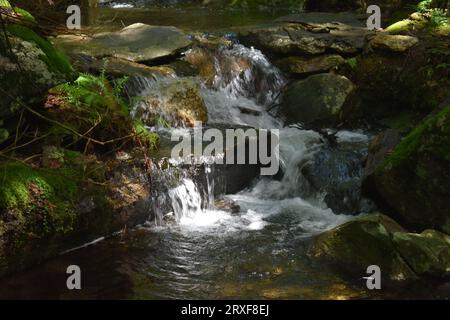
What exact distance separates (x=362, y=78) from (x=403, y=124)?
1.36 metres

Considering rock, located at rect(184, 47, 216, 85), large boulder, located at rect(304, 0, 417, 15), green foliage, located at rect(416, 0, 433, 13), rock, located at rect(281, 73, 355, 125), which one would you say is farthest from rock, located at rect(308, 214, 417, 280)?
large boulder, located at rect(304, 0, 417, 15)

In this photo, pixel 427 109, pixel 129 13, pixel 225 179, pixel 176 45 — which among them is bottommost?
pixel 225 179

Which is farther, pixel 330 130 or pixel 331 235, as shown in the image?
pixel 330 130

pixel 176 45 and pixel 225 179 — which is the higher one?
pixel 176 45

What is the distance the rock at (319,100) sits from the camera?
9.09 m

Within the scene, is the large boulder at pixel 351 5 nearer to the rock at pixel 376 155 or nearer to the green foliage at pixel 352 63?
the green foliage at pixel 352 63

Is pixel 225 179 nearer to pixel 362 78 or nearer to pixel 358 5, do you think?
pixel 362 78

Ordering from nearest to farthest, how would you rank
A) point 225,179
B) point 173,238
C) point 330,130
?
point 173,238 → point 225,179 → point 330,130

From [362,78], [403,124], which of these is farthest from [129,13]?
[403,124]

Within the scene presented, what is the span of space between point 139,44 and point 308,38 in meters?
3.63

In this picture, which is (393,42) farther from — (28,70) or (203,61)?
(28,70)

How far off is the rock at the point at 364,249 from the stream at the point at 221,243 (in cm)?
16

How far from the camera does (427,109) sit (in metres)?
9.25

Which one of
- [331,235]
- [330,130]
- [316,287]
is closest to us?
[316,287]
